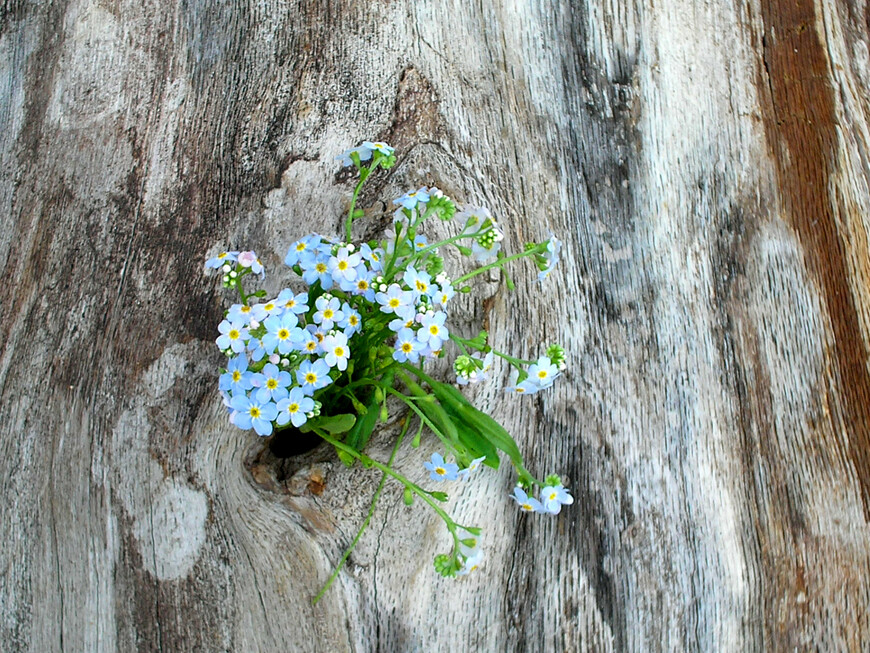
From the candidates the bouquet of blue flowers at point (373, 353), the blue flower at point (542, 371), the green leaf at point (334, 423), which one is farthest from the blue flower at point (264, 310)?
the blue flower at point (542, 371)

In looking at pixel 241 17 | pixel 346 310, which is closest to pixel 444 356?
pixel 346 310

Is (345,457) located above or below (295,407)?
below

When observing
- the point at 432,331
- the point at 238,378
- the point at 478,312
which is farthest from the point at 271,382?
the point at 478,312

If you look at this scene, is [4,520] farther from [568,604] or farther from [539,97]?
[539,97]

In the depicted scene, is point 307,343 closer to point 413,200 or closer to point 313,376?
point 313,376

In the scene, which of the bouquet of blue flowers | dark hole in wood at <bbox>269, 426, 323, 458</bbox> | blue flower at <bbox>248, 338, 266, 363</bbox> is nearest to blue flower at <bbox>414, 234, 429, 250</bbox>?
the bouquet of blue flowers
